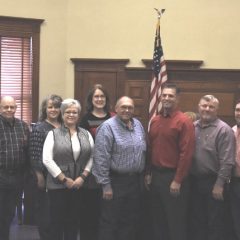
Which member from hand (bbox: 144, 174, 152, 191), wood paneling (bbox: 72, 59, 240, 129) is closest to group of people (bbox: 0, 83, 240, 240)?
hand (bbox: 144, 174, 152, 191)

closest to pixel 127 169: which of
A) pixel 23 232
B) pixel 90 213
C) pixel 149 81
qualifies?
pixel 90 213

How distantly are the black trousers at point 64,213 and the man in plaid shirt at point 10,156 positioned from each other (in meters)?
0.41

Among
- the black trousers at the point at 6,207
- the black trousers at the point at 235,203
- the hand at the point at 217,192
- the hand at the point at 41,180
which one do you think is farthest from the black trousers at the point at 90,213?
the black trousers at the point at 235,203

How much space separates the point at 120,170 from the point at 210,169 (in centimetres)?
72

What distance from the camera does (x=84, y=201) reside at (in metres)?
3.38

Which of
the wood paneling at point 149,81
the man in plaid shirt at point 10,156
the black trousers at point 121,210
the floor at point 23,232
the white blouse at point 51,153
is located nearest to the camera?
the white blouse at point 51,153

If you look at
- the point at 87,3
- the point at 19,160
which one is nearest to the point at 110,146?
the point at 19,160

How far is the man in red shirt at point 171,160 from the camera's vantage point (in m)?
3.14

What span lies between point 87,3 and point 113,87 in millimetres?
1412

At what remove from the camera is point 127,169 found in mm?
3150

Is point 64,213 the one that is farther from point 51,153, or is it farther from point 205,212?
point 205,212

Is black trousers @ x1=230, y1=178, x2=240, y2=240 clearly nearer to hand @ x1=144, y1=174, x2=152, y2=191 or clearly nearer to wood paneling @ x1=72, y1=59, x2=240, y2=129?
hand @ x1=144, y1=174, x2=152, y2=191

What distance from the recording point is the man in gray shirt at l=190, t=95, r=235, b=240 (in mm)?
3127

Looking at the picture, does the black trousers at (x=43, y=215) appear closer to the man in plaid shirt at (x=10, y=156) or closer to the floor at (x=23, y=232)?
the man in plaid shirt at (x=10, y=156)
